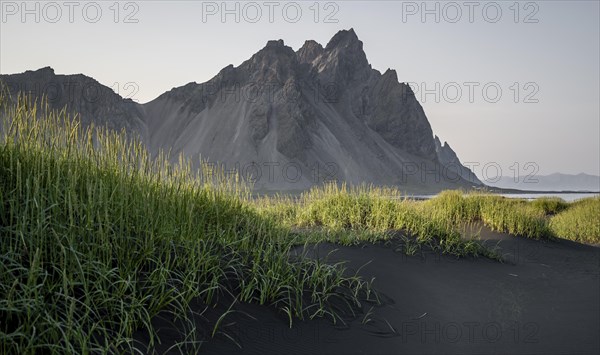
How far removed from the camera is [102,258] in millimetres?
3992

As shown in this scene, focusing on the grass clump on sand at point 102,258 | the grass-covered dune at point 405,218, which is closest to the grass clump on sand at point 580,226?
the grass-covered dune at point 405,218

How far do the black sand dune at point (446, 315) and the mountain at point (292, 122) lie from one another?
86930mm

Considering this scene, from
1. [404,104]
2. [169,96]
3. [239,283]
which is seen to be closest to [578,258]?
[239,283]

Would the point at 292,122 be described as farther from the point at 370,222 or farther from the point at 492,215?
the point at 370,222

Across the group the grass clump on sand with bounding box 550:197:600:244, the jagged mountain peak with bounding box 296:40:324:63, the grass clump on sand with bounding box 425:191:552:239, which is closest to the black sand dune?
the grass clump on sand with bounding box 425:191:552:239

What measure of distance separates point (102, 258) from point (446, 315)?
12.2ft

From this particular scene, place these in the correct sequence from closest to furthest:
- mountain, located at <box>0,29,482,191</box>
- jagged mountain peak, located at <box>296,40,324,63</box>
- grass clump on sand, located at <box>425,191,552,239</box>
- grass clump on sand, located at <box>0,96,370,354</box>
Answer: grass clump on sand, located at <box>0,96,370,354</box>
grass clump on sand, located at <box>425,191,552,239</box>
mountain, located at <box>0,29,482,191</box>
jagged mountain peak, located at <box>296,40,324,63</box>

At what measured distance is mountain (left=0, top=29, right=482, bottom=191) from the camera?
339ft

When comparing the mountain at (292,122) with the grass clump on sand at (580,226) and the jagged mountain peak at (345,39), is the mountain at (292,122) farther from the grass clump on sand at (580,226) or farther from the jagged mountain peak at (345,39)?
the grass clump on sand at (580,226)

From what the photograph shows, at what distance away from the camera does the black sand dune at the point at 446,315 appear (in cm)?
413

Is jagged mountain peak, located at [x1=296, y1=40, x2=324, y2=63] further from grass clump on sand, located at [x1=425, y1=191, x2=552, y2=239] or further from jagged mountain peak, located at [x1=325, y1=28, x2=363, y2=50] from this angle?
grass clump on sand, located at [x1=425, y1=191, x2=552, y2=239]

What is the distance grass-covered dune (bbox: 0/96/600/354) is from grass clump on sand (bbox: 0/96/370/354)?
0.5 inches

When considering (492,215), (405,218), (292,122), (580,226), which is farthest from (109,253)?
(292,122)

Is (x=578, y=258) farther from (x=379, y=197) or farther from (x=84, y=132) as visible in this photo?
(x=84, y=132)
